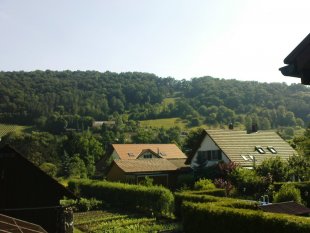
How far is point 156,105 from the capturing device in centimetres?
15538

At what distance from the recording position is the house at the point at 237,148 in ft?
144

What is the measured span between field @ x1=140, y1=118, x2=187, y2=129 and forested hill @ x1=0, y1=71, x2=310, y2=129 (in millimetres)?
3725

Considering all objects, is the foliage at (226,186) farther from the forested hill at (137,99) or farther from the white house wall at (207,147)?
the forested hill at (137,99)

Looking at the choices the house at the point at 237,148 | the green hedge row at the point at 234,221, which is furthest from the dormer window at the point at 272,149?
the green hedge row at the point at 234,221

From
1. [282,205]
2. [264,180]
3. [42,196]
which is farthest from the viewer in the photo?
[264,180]

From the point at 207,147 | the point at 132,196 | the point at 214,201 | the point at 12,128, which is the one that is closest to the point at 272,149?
the point at 207,147

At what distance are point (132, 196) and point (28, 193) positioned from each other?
64.0 feet

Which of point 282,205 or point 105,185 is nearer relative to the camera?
point 282,205

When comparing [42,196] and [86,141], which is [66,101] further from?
[42,196]

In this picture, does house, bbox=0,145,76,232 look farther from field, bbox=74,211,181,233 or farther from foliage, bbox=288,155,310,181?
foliage, bbox=288,155,310,181

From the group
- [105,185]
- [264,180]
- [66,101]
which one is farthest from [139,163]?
Result: [66,101]

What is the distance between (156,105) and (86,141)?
79986 mm

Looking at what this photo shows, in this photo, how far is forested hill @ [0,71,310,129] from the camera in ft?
400

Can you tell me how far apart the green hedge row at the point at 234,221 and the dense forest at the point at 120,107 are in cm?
5305
